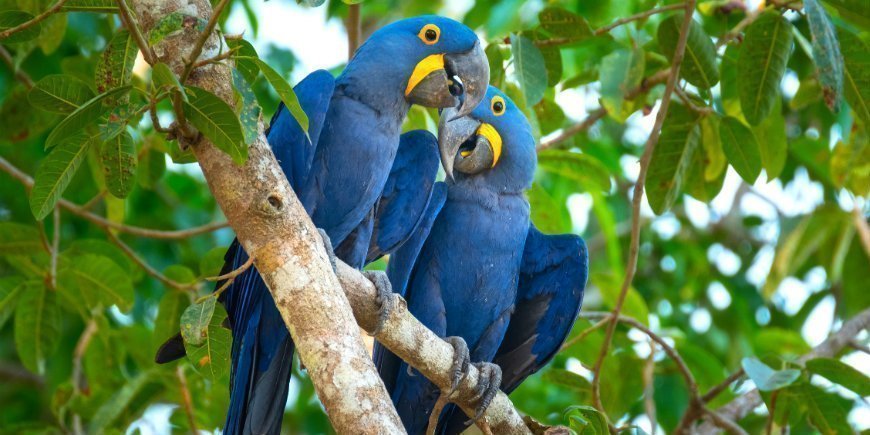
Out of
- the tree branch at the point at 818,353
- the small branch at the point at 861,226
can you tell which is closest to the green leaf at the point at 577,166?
the tree branch at the point at 818,353

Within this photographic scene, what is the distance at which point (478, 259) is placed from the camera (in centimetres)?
305

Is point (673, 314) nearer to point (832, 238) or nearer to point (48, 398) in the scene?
point (832, 238)

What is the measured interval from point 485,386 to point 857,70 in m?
1.44

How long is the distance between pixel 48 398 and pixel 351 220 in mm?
2517

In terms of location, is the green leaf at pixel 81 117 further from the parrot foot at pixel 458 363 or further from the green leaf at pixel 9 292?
the green leaf at pixel 9 292

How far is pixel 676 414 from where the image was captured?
4.66 m

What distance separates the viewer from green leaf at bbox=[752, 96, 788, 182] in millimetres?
3414

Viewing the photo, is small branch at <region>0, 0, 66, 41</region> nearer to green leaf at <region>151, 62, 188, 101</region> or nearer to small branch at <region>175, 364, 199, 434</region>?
green leaf at <region>151, 62, 188, 101</region>

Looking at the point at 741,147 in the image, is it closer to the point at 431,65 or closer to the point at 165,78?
the point at 431,65

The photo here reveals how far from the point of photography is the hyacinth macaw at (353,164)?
2.66m

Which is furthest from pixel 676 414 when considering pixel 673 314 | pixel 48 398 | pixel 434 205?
pixel 48 398

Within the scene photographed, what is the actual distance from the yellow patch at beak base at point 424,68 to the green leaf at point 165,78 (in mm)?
Result: 1040

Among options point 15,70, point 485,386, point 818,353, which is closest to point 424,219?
point 485,386

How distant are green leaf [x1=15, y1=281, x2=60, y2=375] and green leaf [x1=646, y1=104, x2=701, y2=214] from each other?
2018 mm
